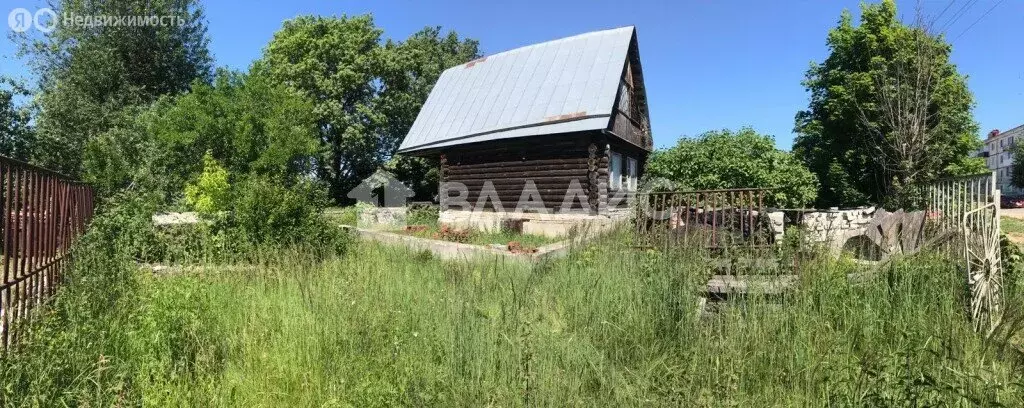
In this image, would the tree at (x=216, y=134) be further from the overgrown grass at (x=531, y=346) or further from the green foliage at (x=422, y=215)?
the overgrown grass at (x=531, y=346)

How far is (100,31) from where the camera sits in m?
21.2

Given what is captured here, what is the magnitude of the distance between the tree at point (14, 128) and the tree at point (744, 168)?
23.2 m

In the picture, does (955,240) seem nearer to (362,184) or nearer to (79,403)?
(79,403)

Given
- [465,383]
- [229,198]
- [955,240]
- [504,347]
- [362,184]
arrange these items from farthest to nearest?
[362,184] → [229,198] → [955,240] → [504,347] → [465,383]

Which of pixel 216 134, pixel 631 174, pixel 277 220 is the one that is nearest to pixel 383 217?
pixel 216 134

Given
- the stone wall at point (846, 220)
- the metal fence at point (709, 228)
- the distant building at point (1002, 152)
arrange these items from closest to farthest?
the metal fence at point (709, 228), the stone wall at point (846, 220), the distant building at point (1002, 152)

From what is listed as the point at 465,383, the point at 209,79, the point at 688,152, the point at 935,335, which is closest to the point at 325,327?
the point at 465,383

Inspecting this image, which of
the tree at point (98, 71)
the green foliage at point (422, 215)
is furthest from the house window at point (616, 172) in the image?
the tree at point (98, 71)

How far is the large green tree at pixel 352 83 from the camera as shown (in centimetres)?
2758

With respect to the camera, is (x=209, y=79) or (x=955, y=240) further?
(x=209, y=79)

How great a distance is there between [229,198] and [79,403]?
712cm

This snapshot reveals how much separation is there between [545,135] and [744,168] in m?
6.92

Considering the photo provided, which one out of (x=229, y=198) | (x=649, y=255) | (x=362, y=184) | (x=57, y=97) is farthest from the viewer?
(x=362, y=184)

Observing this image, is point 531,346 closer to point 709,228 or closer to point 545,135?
point 709,228
